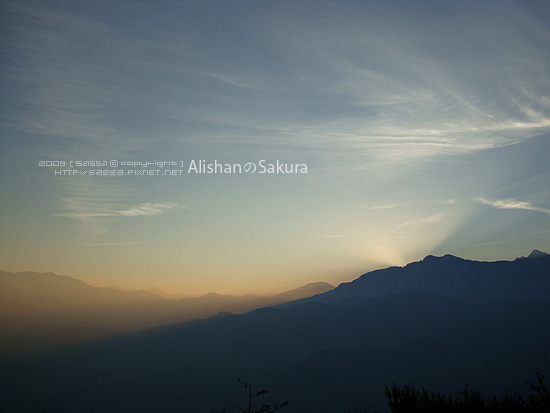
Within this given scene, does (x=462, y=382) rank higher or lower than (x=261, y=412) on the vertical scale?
lower

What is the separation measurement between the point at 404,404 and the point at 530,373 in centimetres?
24498

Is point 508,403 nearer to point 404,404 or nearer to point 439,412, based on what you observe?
point 439,412

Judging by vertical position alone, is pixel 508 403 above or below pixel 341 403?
above

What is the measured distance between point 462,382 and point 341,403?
71.0m

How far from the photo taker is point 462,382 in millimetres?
193250

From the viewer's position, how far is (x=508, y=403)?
13.7 metres

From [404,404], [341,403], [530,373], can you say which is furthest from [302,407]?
[404,404]

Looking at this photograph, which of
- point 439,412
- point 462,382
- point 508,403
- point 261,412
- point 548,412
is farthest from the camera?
point 462,382

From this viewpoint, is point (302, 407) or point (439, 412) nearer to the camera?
point (439, 412)

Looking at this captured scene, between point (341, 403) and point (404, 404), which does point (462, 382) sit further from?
point (404, 404)

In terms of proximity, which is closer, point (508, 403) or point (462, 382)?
point (508, 403)

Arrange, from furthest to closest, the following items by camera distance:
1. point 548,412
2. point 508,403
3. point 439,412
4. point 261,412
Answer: point 439,412 < point 508,403 < point 548,412 < point 261,412

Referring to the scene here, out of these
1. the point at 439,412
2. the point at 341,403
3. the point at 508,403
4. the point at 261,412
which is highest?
the point at 261,412

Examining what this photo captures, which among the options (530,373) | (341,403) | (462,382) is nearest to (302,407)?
(341,403)
